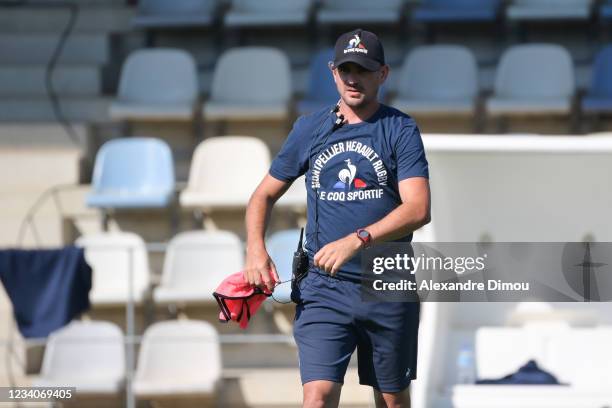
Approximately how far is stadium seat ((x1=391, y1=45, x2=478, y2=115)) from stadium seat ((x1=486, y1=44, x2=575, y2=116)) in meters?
0.22

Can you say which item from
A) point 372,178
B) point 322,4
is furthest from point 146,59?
point 372,178

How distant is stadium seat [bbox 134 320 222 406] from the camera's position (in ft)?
22.0

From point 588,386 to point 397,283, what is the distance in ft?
5.26

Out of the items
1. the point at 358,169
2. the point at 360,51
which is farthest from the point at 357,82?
the point at 358,169

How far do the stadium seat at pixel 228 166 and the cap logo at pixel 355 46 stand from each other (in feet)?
13.1

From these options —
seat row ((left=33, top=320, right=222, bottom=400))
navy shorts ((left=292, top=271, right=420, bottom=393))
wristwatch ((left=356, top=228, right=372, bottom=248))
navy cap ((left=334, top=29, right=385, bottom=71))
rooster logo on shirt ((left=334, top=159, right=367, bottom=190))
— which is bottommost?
seat row ((left=33, top=320, right=222, bottom=400))

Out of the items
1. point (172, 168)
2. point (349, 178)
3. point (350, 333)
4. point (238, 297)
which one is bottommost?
point (350, 333)

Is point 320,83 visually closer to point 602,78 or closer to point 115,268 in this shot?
point 602,78

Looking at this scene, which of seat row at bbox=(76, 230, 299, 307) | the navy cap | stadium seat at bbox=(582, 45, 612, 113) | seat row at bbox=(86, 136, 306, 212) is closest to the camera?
the navy cap

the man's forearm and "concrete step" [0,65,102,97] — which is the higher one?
"concrete step" [0,65,102,97]

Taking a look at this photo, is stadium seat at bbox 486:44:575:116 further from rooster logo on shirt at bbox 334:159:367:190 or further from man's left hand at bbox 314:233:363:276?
man's left hand at bbox 314:233:363:276

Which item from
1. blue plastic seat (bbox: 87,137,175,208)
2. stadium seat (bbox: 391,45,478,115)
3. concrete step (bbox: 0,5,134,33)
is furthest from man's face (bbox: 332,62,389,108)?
concrete step (bbox: 0,5,134,33)

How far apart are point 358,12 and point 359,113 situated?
5.50m

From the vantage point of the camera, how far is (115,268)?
7469mm
